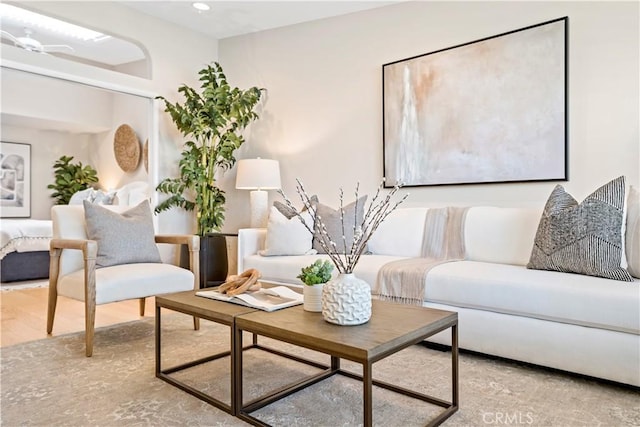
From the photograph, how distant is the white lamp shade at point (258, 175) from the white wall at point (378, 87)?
0.35m

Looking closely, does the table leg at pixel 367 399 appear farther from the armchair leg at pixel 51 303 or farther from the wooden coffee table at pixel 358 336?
the armchair leg at pixel 51 303

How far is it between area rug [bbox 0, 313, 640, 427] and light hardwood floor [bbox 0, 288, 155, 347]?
0.31m

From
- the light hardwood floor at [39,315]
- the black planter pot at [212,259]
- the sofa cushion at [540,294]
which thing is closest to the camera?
the sofa cushion at [540,294]

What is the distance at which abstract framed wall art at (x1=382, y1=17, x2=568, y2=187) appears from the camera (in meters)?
2.94

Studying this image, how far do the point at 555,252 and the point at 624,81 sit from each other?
132 cm

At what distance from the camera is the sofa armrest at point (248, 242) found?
3.48 m

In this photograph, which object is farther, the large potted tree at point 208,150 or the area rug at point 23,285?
the area rug at point 23,285

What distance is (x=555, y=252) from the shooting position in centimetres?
225

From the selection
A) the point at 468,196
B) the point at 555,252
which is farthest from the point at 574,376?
the point at 468,196

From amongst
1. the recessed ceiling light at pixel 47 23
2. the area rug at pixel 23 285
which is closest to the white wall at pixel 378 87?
the recessed ceiling light at pixel 47 23

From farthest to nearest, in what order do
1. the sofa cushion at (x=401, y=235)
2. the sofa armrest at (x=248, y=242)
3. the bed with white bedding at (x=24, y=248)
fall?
1. the bed with white bedding at (x=24, y=248)
2. the sofa armrest at (x=248, y=242)
3. the sofa cushion at (x=401, y=235)

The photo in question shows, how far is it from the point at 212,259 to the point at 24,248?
6.91 feet

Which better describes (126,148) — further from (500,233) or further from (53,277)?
(500,233)

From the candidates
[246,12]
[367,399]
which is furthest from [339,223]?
[246,12]
